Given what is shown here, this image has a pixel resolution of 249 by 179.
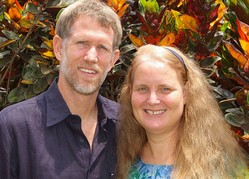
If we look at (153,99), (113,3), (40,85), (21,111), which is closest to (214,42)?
(113,3)

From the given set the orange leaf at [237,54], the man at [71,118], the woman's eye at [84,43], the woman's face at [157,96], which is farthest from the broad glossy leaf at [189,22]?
the woman's eye at [84,43]

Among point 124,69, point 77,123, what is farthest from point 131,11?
point 77,123

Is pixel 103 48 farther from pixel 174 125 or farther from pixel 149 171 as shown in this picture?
pixel 149 171

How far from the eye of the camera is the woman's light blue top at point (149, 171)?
105 inches

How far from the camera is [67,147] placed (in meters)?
2.72

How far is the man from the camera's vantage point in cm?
263

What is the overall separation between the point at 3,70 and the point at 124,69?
2.97 ft

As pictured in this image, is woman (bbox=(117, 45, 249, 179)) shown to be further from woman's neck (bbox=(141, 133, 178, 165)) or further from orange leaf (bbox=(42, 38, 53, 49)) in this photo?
orange leaf (bbox=(42, 38, 53, 49))

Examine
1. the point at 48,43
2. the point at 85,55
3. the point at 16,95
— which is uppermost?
the point at 85,55

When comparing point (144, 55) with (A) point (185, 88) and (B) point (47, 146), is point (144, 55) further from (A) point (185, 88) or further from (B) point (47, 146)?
(B) point (47, 146)

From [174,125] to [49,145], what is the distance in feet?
2.26

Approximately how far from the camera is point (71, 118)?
2793 millimetres

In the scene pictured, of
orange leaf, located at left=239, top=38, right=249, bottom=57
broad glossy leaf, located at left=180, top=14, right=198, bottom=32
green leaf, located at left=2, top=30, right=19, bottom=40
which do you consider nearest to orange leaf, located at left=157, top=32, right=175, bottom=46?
broad glossy leaf, located at left=180, top=14, right=198, bottom=32

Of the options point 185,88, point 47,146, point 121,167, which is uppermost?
point 185,88
